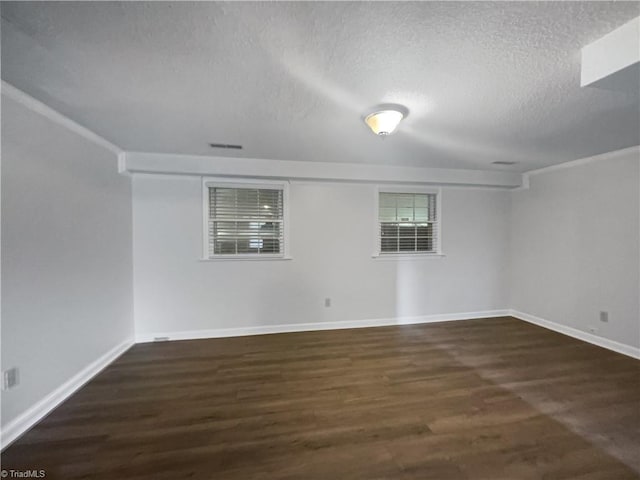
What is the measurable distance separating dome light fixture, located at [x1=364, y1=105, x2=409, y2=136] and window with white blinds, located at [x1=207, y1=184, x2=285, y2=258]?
1.84 meters

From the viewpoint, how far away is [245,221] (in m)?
3.59

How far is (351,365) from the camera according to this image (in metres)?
2.70

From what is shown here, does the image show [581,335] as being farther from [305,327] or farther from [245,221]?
[245,221]

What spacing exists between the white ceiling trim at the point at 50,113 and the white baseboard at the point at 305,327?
7.49 ft

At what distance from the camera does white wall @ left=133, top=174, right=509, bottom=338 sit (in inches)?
130

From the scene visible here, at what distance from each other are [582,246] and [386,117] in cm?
331

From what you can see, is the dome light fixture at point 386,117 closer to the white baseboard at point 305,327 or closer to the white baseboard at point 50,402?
the white baseboard at point 305,327

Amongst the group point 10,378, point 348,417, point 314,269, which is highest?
point 314,269

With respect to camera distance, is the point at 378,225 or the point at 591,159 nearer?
the point at 591,159

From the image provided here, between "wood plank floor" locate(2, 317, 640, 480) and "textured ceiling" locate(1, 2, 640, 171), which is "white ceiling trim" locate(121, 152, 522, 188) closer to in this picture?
"textured ceiling" locate(1, 2, 640, 171)

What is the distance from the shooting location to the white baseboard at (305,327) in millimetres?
3346

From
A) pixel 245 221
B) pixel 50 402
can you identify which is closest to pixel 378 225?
pixel 245 221

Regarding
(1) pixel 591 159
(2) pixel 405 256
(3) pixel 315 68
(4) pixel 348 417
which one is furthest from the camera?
(2) pixel 405 256

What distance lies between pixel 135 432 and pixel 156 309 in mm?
1816
